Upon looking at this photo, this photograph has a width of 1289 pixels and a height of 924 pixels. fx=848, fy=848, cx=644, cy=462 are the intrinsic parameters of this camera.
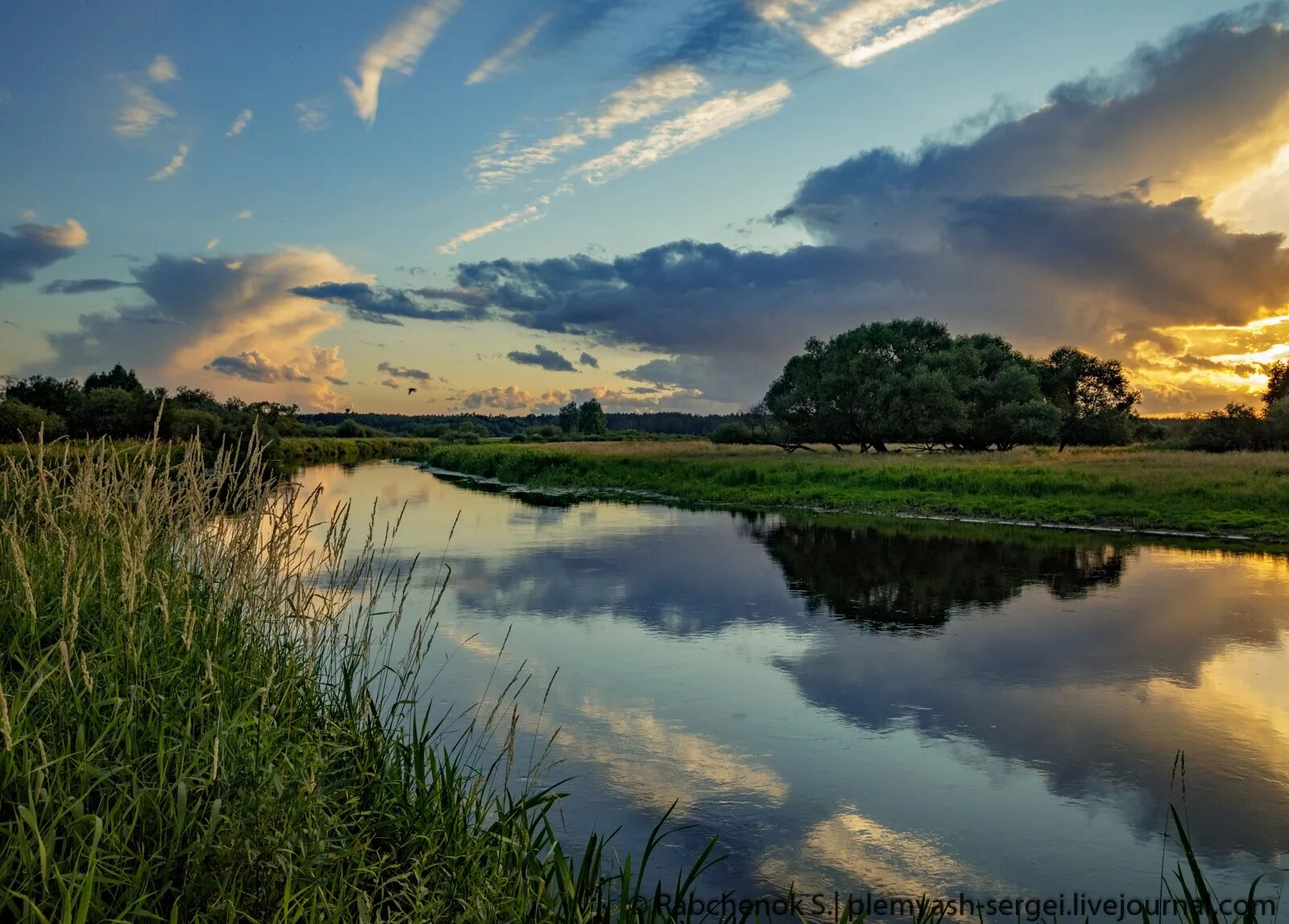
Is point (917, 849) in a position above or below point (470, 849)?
below

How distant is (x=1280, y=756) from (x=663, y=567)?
1186cm

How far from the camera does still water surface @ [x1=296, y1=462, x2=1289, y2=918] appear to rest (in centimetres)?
598

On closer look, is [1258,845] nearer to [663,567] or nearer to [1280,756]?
[1280,756]

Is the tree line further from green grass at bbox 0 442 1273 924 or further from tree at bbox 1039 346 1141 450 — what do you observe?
green grass at bbox 0 442 1273 924

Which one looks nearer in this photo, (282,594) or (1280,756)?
(282,594)

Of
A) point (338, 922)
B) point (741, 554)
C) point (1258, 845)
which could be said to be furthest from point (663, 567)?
point (338, 922)

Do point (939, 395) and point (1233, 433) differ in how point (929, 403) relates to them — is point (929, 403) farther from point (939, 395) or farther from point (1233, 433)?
point (1233, 433)

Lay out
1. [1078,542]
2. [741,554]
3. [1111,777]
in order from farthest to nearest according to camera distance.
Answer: [1078,542] < [741,554] < [1111,777]

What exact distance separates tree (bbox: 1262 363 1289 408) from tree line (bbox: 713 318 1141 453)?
41.2 ft

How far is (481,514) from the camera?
29.6 m

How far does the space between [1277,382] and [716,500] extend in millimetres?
58797

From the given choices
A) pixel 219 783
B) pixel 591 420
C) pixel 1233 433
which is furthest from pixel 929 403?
pixel 591 420

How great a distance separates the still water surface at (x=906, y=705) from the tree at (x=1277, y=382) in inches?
2437

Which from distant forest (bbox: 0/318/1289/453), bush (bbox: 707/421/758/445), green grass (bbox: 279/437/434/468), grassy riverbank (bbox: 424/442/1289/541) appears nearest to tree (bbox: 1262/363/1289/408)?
distant forest (bbox: 0/318/1289/453)
